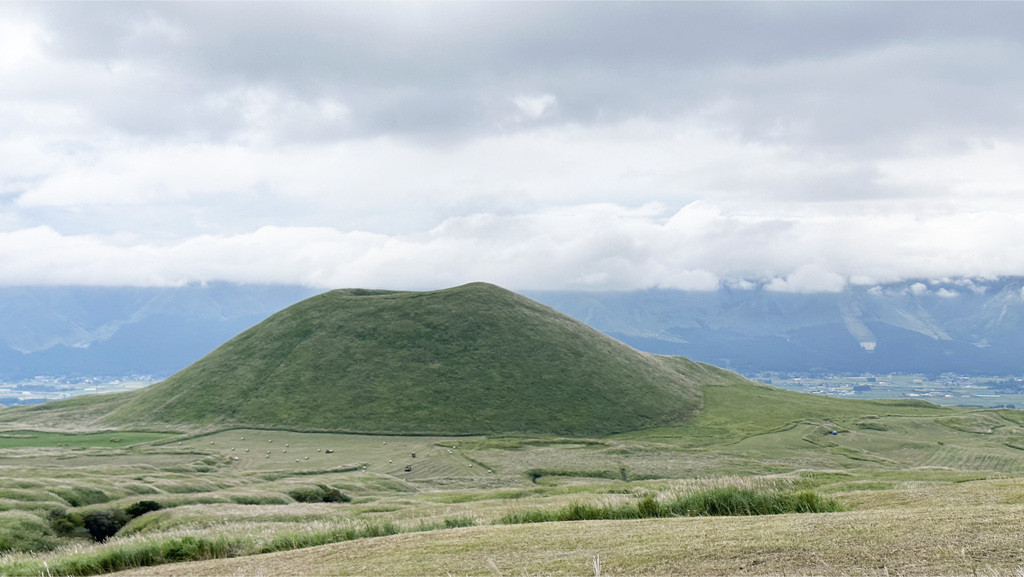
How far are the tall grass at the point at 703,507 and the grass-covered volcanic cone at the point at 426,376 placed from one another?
91.2 meters

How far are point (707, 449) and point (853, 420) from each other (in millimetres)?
38522

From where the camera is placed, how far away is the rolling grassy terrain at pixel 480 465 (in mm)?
12508

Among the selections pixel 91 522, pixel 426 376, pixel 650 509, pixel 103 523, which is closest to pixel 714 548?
pixel 650 509

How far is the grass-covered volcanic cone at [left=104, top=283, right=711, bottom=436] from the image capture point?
379 ft

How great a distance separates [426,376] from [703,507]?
368 ft

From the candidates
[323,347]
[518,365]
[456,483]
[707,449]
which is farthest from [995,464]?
[323,347]

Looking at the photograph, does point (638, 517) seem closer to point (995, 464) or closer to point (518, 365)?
point (995, 464)

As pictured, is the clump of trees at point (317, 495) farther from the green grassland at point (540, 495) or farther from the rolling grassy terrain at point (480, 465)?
the green grassland at point (540, 495)

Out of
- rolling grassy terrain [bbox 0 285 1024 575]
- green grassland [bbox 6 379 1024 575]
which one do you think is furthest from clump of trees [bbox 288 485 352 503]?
green grassland [bbox 6 379 1024 575]

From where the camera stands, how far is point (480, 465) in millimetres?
81875

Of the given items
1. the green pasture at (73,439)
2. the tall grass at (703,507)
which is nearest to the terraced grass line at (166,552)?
the tall grass at (703,507)

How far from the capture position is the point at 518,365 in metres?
132

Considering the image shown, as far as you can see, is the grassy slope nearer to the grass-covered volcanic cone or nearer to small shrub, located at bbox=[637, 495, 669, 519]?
small shrub, located at bbox=[637, 495, 669, 519]

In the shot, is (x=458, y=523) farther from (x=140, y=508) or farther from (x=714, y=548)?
(x=140, y=508)
